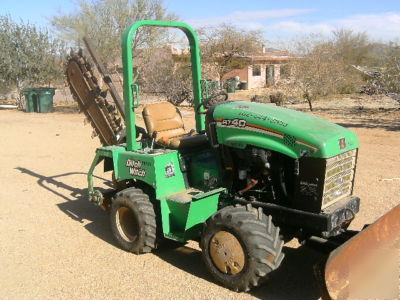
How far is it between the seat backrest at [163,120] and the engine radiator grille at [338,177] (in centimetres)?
216

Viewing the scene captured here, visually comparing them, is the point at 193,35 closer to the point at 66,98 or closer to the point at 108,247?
the point at 108,247

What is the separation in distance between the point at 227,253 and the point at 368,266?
49.1 inches

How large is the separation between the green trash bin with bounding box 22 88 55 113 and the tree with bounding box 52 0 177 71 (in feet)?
9.61

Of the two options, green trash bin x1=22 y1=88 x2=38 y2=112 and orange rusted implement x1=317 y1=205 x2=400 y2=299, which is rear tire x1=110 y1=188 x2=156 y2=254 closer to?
orange rusted implement x1=317 y1=205 x2=400 y2=299

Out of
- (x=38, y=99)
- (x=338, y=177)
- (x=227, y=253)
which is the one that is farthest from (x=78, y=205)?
(x=38, y=99)

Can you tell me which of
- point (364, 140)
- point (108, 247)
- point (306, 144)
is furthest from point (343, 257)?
point (364, 140)

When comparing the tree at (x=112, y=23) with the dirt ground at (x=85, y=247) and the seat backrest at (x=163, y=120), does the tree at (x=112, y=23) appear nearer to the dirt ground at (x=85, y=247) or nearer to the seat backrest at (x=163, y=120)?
the dirt ground at (x=85, y=247)

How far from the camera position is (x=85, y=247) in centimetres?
541

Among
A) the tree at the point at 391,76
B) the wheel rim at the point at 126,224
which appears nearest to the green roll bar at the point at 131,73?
the wheel rim at the point at 126,224

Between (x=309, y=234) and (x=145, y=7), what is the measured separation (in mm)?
18309

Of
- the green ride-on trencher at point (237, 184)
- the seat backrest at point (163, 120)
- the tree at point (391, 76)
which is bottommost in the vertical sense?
the green ride-on trencher at point (237, 184)

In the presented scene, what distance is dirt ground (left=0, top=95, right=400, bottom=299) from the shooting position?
429 cm

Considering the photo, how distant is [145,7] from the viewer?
20688mm

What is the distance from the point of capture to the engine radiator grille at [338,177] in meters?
3.89
